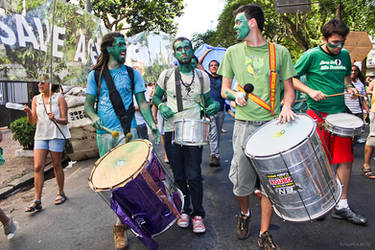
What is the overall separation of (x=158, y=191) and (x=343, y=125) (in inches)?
77.9

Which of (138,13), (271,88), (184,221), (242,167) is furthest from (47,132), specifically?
(138,13)

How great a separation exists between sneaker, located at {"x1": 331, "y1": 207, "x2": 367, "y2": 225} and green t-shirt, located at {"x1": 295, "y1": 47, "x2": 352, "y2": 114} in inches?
44.0

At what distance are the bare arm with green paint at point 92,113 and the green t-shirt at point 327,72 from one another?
2.25 meters

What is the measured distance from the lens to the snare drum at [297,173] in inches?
87.5

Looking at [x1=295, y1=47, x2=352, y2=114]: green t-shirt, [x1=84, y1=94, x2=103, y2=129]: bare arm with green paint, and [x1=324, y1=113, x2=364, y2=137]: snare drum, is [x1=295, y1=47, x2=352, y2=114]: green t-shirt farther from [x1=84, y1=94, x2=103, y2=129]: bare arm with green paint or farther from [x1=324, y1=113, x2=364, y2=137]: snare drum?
[x1=84, y1=94, x2=103, y2=129]: bare arm with green paint

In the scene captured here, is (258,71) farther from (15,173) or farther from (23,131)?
(23,131)

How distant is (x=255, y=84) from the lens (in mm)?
2879

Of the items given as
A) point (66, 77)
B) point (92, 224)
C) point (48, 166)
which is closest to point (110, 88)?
point (66, 77)

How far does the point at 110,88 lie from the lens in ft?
10.4

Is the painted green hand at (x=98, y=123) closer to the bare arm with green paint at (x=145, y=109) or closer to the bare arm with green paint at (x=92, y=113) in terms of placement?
the bare arm with green paint at (x=92, y=113)

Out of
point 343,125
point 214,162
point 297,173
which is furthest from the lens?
point 214,162

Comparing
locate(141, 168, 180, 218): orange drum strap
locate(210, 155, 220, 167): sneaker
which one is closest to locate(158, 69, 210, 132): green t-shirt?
locate(141, 168, 180, 218): orange drum strap

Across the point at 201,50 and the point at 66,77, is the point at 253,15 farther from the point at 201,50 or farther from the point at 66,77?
the point at 201,50

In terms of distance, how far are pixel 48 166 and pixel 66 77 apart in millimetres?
4252
